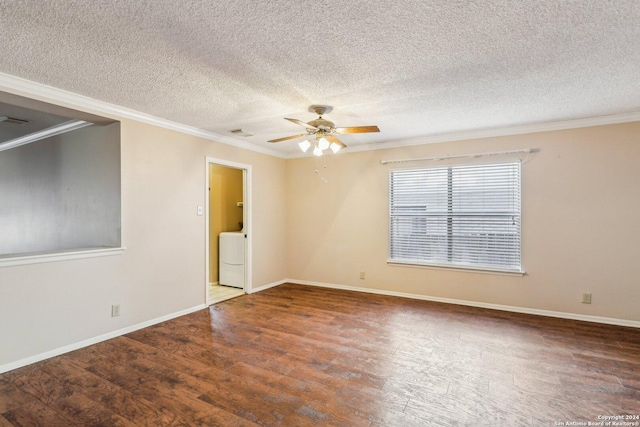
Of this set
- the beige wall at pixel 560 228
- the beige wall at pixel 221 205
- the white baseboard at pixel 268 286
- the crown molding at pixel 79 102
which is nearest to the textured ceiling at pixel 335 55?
the crown molding at pixel 79 102

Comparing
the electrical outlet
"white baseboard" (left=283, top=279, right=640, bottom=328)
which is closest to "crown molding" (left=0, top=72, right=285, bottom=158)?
the electrical outlet

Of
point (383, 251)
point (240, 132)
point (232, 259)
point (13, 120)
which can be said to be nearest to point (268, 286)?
point (232, 259)

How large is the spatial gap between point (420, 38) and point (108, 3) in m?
1.87

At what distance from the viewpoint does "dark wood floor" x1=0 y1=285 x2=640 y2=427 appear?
→ 202 cm

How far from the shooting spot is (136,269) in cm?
355

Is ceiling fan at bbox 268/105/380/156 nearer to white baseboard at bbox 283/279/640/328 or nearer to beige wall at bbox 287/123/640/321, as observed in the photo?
beige wall at bbox 287/123/640/321

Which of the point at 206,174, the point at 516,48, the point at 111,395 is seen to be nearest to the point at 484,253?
the point at 516,48

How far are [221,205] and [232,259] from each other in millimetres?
1128

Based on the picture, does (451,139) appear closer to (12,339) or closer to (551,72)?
(551,72)

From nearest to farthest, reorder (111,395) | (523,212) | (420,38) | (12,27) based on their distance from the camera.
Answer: (12,27) → (420,38) → (111,395) → (523,212)

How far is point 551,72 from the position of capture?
252cm

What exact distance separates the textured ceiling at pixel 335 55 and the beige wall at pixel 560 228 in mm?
568

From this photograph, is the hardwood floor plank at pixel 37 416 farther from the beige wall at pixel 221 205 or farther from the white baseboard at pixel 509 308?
the white baseboard at pixel 509 308

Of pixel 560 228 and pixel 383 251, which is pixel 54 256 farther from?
pixel 560 228
